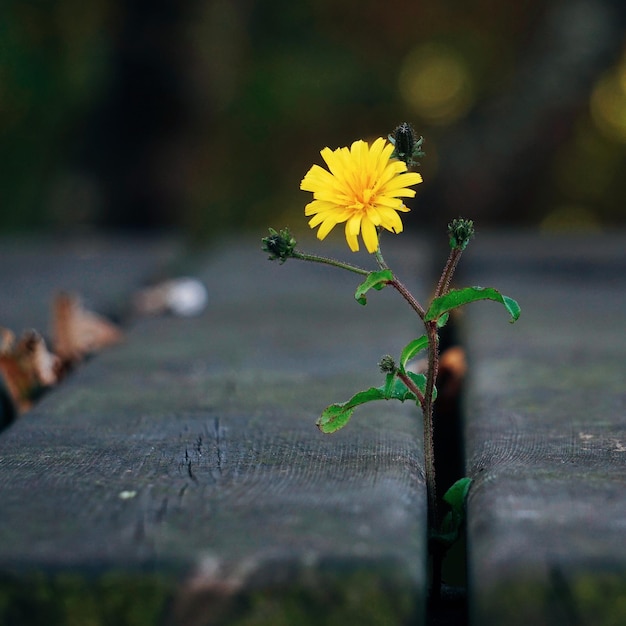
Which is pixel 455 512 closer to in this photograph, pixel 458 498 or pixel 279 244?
pixel 458 498

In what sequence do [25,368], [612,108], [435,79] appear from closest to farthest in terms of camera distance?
[25,368] < [612,108] < [435,79]

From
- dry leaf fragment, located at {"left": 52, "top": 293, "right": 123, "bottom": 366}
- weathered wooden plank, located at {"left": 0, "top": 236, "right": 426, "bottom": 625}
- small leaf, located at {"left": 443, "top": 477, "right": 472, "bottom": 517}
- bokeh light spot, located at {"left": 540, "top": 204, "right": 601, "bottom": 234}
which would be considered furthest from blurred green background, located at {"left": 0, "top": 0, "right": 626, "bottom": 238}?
small leaf, located at {"left": 443, "top": 477, "right": 472, "bottom": 517}

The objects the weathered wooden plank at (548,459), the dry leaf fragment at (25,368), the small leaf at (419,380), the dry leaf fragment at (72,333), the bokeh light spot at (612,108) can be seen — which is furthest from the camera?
the bokeh light spot at (612,108)

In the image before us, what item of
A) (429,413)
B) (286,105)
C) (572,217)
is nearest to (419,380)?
(429,413)

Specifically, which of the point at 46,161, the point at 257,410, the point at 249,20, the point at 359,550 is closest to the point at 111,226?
the point at 46,161

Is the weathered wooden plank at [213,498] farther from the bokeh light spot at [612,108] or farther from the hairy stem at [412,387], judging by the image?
the bokeh light spot at [612,108]

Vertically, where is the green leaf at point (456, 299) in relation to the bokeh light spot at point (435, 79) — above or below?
below

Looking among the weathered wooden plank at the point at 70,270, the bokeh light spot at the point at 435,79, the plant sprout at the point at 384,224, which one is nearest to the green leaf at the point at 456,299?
the plant sprout at the point at 384,224
